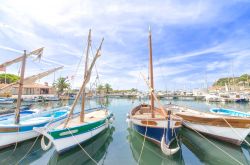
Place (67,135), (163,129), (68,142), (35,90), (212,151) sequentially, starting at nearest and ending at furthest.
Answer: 1. (67,135)
2. (68,142)
3. (163,129)
4. (212,151)
5. (35,90)

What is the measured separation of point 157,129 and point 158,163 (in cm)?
202

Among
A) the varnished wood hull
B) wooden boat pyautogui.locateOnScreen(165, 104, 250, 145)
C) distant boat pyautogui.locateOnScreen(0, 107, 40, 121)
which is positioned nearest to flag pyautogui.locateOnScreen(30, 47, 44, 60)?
distant boat pyautogui.locateOnScreen(0, 107, 40, 121)

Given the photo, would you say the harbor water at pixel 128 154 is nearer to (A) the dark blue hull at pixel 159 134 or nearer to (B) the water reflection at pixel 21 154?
(B) the water reflection at pixel 21 154

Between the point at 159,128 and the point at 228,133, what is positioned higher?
the point at 159,128

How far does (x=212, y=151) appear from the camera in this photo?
11.0 metres

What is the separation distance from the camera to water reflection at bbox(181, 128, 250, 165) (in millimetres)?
9578

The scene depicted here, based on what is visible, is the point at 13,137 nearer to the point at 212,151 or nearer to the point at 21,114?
the point at 21,114

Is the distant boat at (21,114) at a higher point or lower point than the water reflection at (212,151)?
higher

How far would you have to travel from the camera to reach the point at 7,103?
45594mm

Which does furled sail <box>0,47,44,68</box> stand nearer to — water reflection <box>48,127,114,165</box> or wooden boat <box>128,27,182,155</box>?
water reflection <box>48,127,114,165</box>

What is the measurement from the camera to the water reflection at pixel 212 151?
377 inches

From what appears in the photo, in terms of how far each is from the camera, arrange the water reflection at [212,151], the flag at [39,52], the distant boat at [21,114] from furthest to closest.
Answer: the distant boat at [21,114] → the flag at [39,52] → the water reflection at [212,151]

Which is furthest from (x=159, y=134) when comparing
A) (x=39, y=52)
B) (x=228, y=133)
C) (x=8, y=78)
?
(x=8, y=78)

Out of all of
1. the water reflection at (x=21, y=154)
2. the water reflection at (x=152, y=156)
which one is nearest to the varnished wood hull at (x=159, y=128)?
the water reflection at (x=152, y=156)
